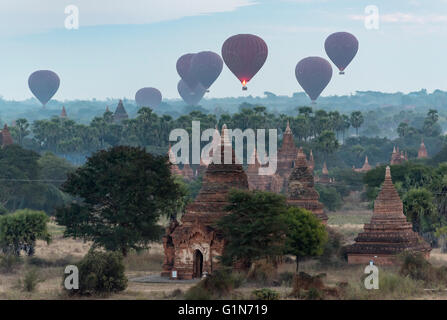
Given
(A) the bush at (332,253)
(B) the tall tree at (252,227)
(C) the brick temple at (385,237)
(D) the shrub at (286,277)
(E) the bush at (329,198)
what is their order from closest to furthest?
(D) the shrub at (286,277) → (B) the tall tree at (252,227) → (C) the brick temple at (385,237) → (A) the bush at (332,253) → (E) the bush at (329,198)

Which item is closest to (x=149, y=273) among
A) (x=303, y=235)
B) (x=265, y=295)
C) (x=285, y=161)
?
(x=303, y=235)

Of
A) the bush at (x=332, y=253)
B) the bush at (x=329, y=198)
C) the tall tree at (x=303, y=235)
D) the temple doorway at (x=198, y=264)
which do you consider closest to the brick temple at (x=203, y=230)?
the temple doorway at (x=198, y=264)

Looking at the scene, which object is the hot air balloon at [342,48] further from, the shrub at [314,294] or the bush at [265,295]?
the bush at [265,295]

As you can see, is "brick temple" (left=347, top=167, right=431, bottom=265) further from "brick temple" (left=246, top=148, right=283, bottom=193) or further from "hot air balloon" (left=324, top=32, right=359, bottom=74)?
"hot air balloon" (left=324, top=32, right=359, bottom=74)

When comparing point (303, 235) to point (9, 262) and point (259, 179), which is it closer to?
point (9, 262)

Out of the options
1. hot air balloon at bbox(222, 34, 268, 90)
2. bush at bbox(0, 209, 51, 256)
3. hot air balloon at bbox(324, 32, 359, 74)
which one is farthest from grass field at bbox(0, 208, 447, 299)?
hot air balloon at bbox(324, 32, 359, 74)
